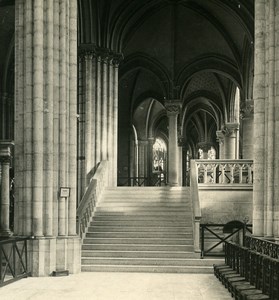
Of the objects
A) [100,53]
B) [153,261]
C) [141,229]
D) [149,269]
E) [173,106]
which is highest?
[100,53]

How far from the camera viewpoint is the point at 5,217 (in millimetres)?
16391

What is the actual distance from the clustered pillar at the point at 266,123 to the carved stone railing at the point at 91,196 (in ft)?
15.7

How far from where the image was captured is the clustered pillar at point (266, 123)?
11156 millimetres

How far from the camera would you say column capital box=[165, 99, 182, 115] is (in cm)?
2397

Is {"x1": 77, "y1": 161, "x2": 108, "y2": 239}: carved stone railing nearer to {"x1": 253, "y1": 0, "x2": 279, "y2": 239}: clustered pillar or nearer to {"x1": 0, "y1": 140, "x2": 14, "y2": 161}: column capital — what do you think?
{"x1": 0, "y1": 140, "x2": 14, "y2": 161}: column capital

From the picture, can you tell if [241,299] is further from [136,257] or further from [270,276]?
[136,257]

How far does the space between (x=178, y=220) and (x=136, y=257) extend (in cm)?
249

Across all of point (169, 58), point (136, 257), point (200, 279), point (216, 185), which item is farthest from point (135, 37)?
point (200, 279)

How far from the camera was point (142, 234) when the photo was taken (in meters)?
14.0

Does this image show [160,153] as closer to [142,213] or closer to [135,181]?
[135,181]

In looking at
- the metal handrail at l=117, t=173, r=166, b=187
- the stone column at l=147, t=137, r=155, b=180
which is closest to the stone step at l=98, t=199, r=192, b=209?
the metal handrail at l=117, t=173, r=166, b=187

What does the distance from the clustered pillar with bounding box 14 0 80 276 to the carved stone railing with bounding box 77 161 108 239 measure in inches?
87.2

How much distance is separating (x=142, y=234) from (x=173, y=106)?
11.1m

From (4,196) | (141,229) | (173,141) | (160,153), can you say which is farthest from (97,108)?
(160,153)
